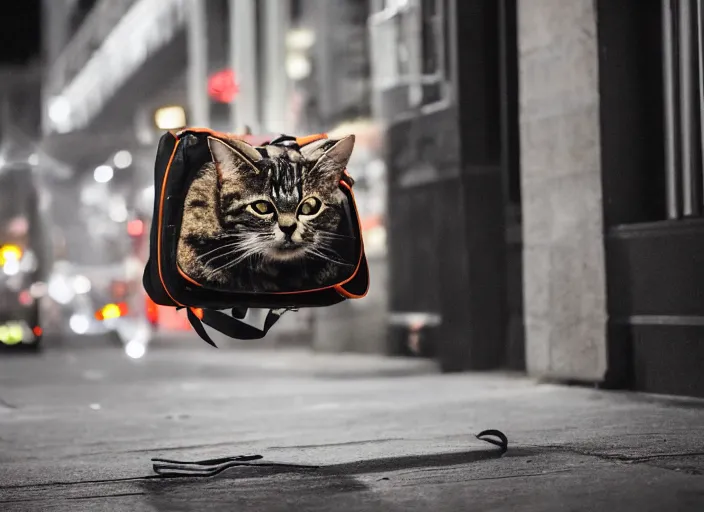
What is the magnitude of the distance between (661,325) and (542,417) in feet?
6.19

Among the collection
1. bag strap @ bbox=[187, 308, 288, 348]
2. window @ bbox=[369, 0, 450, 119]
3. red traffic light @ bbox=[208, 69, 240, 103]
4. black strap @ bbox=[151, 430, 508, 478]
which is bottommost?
black strap @ bbox=[151, 430, 508, 478]

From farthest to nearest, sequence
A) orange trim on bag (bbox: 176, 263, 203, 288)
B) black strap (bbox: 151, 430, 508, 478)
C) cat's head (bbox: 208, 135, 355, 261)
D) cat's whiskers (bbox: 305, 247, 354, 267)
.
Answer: black strap (bbox: 151, 430, 508, 478) → cat's whiskers (bbox: 305, 247, 354, 267) → cat's head (bbox: 208, 135, 355, 261) → orange trim on bag (bbox: 176, 263, 203, 288)

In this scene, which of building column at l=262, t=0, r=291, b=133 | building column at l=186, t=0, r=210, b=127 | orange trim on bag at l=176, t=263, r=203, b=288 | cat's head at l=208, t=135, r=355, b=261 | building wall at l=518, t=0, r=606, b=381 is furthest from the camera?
building column at l=186, t=0, r=210, b=127

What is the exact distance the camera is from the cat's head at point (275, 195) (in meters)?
6.27

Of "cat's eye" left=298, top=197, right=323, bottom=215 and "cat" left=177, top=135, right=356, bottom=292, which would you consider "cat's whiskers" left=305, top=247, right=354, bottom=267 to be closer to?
"cat" left=177, top=135, right=356, bottom=292

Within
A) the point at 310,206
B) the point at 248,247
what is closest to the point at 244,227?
the point at 248,247

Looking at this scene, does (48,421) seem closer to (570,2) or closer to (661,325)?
(661,325)

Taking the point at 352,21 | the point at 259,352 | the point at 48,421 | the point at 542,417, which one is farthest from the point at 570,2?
the point at 259,352

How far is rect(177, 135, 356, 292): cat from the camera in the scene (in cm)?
622

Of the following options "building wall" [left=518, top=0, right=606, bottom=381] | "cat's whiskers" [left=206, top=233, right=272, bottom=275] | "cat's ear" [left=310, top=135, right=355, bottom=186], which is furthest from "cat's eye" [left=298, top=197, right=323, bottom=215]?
"building wall" [left=518, top=0, right=606, bottom=381]

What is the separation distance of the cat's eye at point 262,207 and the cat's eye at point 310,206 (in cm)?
16

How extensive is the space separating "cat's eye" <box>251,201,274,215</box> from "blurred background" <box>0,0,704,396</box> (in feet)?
14.6

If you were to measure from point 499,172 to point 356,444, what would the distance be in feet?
22.7

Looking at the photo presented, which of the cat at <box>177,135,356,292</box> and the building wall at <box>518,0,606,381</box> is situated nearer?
the cat at <box>177,135,356,292</box>
